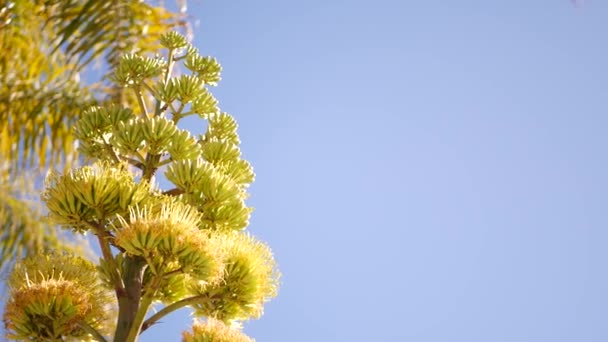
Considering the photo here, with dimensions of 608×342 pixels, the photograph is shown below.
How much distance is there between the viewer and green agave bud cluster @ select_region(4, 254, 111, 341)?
11.8 ft

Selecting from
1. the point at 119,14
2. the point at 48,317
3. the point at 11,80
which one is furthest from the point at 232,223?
the point at 11,80

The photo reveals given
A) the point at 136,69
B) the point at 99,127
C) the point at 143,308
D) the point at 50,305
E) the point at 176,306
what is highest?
the point at 136,69

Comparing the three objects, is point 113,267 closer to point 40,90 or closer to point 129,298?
point 129,298

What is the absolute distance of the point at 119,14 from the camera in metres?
5.66

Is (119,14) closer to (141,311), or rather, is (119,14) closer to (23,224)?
(23,224)

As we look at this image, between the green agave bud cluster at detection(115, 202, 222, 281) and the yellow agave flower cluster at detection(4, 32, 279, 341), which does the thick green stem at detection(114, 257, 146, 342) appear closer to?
the yellow agave flower cluster at detection(4, 32, 279, 341)

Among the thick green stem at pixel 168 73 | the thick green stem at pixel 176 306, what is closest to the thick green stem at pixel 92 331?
the thick green stem at pixel 176 306

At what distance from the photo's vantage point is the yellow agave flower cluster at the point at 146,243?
142 inches

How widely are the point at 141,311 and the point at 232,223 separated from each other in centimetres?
77

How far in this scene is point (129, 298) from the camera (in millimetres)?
3867

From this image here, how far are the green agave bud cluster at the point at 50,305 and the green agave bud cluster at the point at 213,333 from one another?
21.6 inches

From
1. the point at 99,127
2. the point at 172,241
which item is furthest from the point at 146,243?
the point at 99,127

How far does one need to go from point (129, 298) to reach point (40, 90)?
2.99 m

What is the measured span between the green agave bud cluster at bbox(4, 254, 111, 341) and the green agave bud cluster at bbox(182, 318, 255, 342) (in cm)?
55
